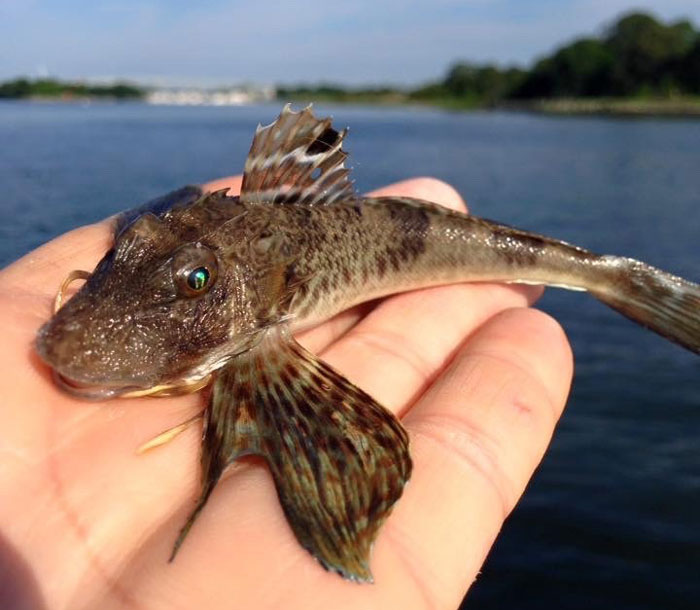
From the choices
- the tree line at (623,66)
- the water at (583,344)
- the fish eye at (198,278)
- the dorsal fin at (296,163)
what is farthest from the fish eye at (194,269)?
the tree line at (623,66)

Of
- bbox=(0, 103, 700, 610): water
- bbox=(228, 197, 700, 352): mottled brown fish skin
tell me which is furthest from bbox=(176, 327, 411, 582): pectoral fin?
bbox=(0, 103, 700, 610): water

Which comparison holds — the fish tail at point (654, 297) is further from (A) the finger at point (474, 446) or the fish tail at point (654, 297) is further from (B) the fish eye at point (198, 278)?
(B) the fish eye at point (198, 278)

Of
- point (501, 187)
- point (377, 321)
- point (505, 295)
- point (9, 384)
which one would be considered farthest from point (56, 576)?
point (501, 187)

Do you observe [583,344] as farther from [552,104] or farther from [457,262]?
[552,104]

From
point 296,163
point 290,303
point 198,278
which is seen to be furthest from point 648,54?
point 198,278

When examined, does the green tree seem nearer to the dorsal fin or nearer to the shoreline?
the shoreline

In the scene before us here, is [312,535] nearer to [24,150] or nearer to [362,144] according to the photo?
[24,150]
